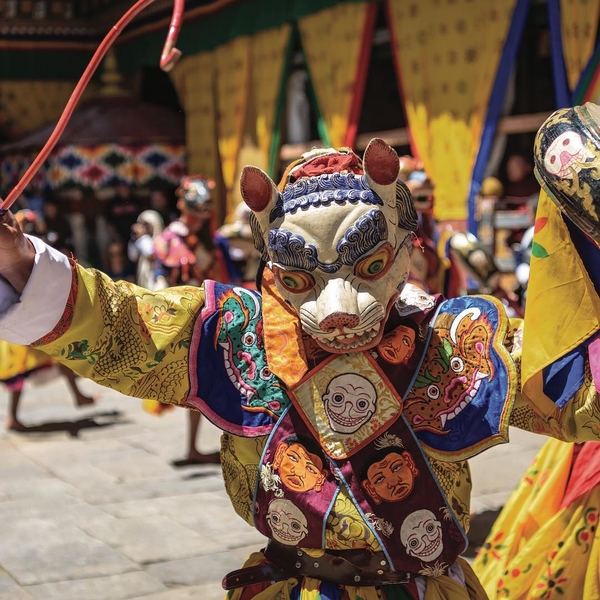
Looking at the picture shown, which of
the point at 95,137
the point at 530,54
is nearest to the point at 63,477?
the point at 530,54

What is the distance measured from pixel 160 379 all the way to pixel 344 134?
8229 mm

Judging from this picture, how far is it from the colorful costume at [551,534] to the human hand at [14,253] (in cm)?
171

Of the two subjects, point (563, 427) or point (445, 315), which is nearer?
point (563, 427)

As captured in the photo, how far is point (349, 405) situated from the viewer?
6.79 ft

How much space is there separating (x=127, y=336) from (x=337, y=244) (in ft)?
1.58

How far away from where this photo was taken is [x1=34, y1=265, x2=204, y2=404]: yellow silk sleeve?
1979 millimetres

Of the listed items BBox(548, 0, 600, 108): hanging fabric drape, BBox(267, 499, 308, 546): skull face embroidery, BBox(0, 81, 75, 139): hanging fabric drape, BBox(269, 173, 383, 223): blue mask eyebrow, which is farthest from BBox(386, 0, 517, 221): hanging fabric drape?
BBox(0, 81, 75, 139): hanging fabric drape

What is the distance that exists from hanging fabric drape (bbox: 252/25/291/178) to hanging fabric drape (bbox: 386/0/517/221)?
2.02m

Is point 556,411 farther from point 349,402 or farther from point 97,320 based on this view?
point 97,320

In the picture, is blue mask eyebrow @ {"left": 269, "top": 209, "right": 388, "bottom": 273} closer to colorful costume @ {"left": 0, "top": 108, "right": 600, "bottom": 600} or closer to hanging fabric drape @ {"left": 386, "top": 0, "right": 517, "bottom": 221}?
colorful costume @ {"left": 0, "top": 108, "right": 600, "bottom": 600}

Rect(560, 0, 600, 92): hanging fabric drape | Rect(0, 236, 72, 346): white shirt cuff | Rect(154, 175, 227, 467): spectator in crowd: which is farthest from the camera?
Rect(560, 0, 600, 92): hanging fabric drape

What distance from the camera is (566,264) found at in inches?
75.9

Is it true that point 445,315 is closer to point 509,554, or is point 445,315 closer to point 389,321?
point 389,321

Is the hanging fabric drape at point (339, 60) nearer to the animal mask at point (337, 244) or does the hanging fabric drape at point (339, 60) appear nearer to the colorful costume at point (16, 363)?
the colorful costume at point (16, 363)
